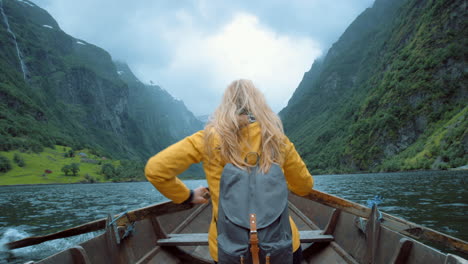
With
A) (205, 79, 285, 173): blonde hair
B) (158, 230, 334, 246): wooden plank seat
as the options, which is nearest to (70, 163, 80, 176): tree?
(158, 230, 334, 246): wooden plank seat

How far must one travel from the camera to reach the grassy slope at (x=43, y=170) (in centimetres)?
8538

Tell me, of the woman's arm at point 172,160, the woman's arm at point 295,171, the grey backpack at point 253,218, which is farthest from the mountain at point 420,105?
the woman's arm at point 172,160

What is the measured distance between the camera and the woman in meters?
2.45

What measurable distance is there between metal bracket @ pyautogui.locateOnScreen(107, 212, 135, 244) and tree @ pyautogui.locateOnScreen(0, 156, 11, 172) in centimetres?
10598

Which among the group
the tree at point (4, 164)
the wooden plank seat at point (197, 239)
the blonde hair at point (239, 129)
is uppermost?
the tree at point (4, 164)

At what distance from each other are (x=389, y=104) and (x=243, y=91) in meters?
106

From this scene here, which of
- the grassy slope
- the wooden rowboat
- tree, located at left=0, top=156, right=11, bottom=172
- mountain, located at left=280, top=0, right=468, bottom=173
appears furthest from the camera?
tree, located at left=0, top=156, right=11, bottom=172

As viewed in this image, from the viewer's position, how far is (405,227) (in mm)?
3779

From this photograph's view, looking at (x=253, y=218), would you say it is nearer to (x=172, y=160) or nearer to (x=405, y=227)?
(x=172, y=160)

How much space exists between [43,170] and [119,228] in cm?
10875

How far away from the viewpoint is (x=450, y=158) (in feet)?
167

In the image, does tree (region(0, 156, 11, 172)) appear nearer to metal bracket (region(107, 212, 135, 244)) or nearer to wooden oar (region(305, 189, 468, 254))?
metal bracket (region(107, 212, 135, 244))

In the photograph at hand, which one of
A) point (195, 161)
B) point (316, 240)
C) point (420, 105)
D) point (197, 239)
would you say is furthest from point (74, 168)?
point (195, 161)

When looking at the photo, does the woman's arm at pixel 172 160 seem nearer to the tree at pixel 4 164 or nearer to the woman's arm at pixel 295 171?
the woman's arm at pixel 295 171
